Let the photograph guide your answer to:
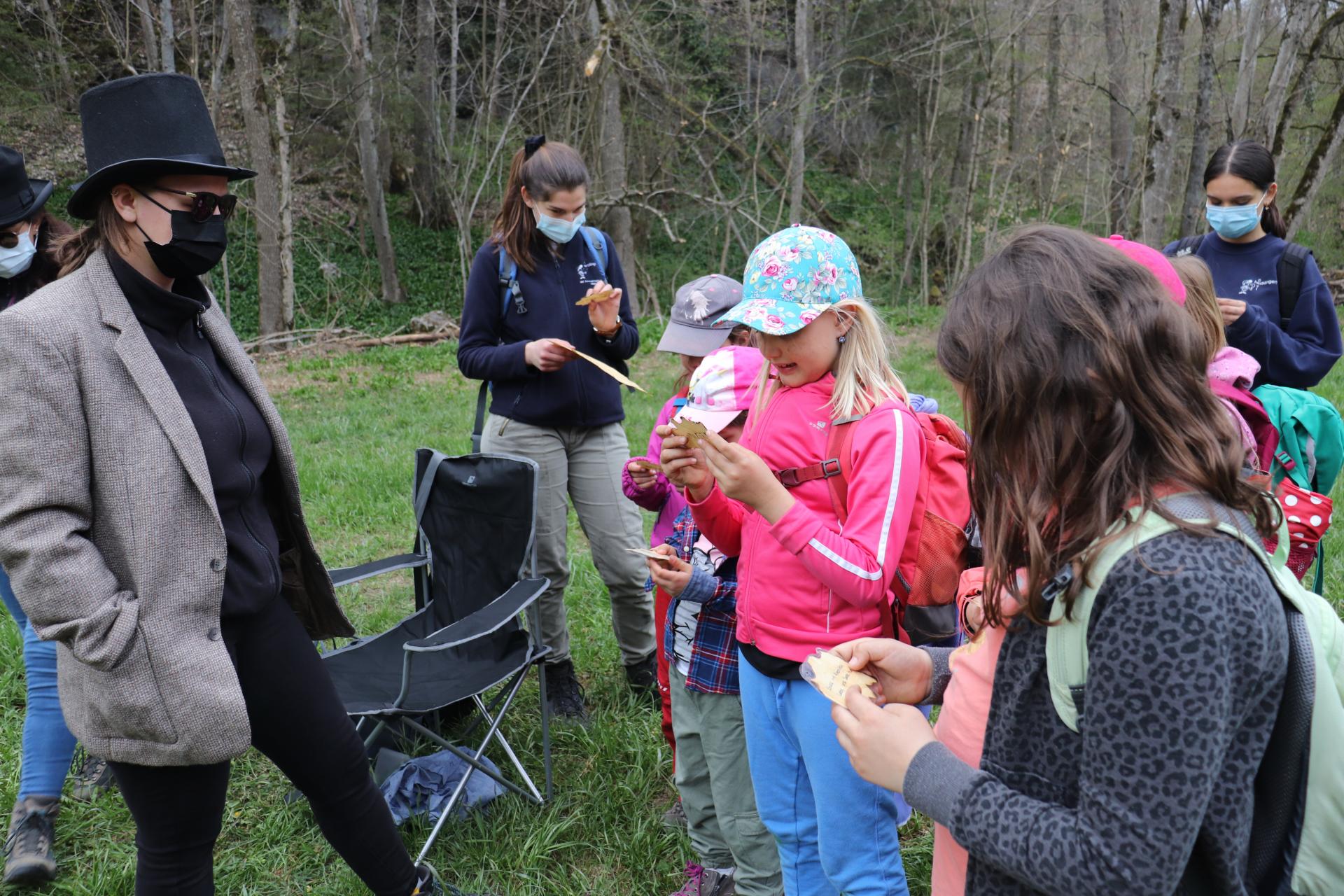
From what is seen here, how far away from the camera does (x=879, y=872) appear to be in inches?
74.2

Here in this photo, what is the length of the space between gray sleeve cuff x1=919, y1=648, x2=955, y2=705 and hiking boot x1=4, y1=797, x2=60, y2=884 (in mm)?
2714

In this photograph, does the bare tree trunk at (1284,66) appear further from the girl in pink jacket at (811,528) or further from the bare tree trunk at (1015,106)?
the bare tree trunk at (1015,106)

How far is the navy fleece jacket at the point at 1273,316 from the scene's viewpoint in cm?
312

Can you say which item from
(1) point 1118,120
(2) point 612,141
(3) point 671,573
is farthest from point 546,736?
(1) point 1118,120

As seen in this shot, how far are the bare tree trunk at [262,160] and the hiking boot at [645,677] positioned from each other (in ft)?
37.3

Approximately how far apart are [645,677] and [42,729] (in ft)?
6.60

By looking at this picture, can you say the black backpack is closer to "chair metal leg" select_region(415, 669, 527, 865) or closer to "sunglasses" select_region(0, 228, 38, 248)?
"chair metal leg" select_region(415, 669, 527, 865)

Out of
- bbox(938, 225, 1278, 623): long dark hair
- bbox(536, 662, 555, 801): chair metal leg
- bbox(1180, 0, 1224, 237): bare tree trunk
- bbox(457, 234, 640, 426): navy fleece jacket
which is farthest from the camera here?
bbox(1180, 0, 1224, 237): bare tree trunk

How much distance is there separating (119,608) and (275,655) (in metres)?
0.38

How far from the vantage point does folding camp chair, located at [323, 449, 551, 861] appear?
2936mm

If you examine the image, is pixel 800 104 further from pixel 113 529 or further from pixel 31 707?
pixel 113 529

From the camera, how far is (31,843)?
2.78 meters

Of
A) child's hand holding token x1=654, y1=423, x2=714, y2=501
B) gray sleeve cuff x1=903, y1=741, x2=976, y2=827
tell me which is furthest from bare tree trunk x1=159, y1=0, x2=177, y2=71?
gray sleeve cuff x1=903, y1=741, x2=976, y2=827

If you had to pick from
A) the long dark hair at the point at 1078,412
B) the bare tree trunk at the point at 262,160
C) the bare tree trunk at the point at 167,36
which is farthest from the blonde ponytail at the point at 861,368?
the bare tree trunk at the point at 167,36
